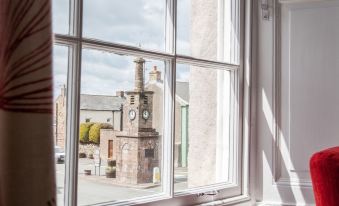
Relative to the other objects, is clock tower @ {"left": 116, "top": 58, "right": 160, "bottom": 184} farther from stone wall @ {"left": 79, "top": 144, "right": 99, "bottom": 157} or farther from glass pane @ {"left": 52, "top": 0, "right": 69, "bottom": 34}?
glass pane @ {"left": 52, "top": 0, "right": 69, "bottom": 34}

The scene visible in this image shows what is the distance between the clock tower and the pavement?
35 millimetres

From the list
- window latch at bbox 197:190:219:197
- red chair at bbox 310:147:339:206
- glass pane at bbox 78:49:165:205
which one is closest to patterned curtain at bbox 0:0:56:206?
glass pane at bbox 78:49:165:205

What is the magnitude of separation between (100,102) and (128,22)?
356 mm

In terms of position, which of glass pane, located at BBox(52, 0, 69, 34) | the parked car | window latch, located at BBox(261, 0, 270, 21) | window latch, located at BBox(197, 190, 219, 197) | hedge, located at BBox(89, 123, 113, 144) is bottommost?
window latch, located at BBox(197, 190, 219, 197)

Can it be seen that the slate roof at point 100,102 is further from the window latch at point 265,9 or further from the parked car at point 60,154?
the window latch at point 265,9

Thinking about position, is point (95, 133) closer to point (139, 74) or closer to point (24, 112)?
point (139, 74)

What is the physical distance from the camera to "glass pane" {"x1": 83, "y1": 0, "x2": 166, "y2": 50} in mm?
1599

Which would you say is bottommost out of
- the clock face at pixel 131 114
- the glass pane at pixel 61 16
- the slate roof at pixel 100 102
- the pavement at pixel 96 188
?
the pavement at pixel 96 188

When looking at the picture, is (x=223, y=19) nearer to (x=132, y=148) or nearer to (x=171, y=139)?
(x=171, y=139)

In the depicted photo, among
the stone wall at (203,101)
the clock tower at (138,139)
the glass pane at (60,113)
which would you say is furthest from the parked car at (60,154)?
the stone wall at (203,101)

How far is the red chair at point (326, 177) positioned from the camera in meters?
1.54

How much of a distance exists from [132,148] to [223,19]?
949mm

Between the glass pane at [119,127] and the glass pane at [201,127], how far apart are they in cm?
16

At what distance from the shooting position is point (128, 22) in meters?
1.75
